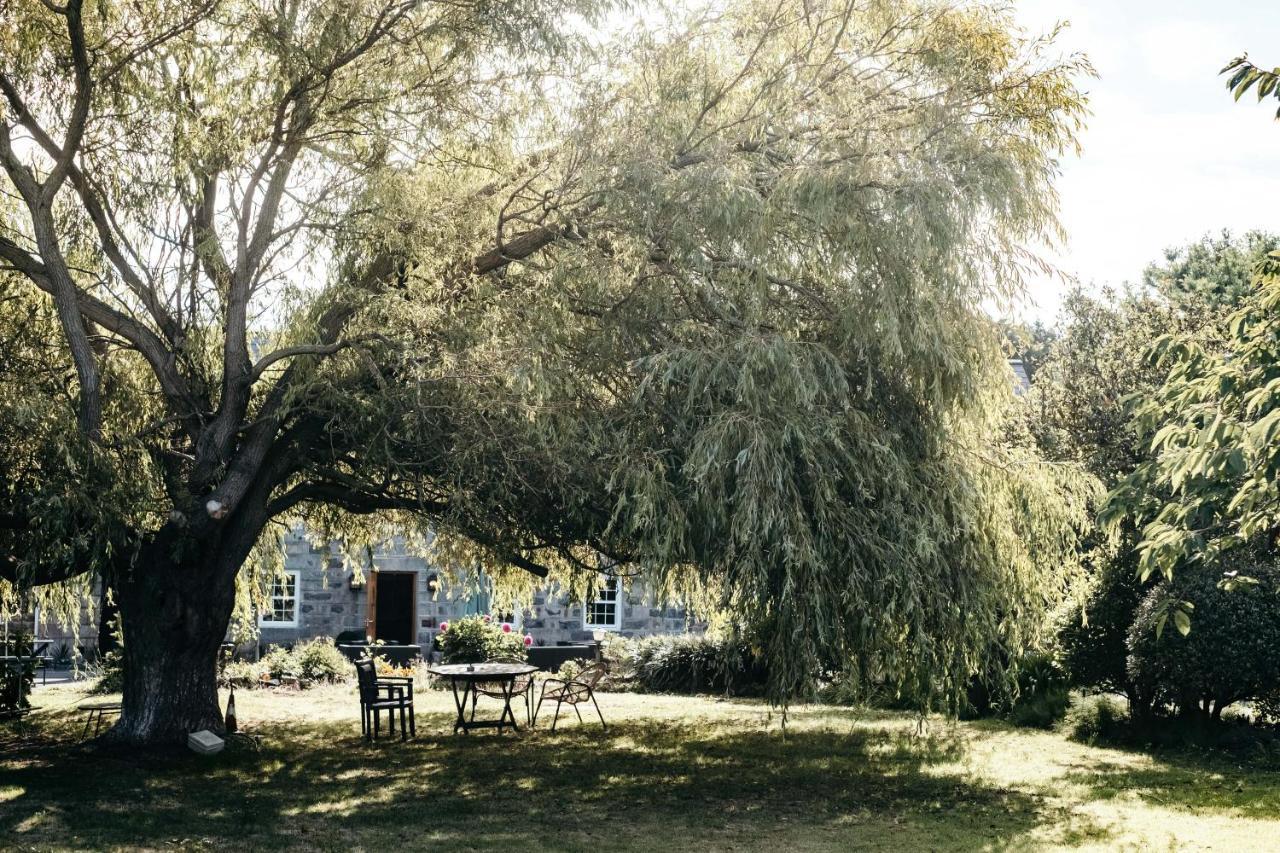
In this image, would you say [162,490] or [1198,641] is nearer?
[162,490]

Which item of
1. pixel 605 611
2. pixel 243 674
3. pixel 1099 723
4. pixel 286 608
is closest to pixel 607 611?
pixel 605 611

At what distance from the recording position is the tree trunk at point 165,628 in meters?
11.1

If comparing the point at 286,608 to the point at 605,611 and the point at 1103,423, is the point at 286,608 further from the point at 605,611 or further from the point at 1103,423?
the point at 1103,423

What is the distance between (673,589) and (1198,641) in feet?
17.7

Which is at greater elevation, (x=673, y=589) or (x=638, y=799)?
(x=673, y=589)

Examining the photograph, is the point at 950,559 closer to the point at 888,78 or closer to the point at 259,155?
the point at 888,78

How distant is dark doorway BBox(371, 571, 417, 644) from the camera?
79.2 ft

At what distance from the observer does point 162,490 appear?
33.3 ft

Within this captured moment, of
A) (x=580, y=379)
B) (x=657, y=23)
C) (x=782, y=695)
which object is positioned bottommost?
(x=782, y=695)

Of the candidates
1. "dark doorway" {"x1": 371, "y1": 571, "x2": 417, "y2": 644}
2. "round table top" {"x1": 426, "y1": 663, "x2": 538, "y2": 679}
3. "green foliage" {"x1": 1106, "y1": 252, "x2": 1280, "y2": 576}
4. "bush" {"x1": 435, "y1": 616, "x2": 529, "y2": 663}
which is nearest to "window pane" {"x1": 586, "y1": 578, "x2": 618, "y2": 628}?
"dark doorway" {"x1": 371, "y1": 571, "x2": 417, "y2": 644}

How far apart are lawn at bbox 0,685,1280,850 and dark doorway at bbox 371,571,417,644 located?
952 centimetres

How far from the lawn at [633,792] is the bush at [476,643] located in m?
3.89

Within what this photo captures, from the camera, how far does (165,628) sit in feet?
36.5

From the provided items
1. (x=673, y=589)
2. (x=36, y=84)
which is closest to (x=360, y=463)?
(x=673, y=589)
